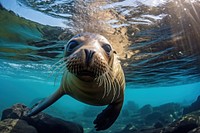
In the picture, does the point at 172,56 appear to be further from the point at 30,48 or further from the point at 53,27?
the point at 30,48

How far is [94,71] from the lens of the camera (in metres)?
3.14

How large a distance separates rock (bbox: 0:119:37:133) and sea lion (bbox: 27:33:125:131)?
82.2 inches

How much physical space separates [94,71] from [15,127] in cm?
588

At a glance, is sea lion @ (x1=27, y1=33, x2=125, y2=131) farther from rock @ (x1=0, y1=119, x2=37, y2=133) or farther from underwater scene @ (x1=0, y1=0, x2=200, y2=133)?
rock @ (x1=0, y1=119, x2=37, y2=133)

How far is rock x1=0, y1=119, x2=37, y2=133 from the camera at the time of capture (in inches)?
295

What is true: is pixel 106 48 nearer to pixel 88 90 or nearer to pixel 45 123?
pixel 88 90

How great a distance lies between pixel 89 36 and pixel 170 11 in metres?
4.74

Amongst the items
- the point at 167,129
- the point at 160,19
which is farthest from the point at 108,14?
the point at 167,129

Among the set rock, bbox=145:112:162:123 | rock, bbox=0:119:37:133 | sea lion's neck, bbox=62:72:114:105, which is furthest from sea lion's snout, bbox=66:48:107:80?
rock, bbox=145:112:162:123

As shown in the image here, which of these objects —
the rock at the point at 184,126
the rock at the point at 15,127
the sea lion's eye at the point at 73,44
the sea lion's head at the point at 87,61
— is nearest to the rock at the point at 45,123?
the rock at the point at 15,127

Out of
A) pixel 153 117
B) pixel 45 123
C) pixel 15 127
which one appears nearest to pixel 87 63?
pixel 15 127

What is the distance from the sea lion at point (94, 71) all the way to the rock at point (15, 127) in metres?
2.09

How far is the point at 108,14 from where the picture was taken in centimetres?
766

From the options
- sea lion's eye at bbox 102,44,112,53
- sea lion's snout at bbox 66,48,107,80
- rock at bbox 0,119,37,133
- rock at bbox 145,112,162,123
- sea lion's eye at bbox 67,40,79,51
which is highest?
sea lion's eye at bbox 67,40,79,51
